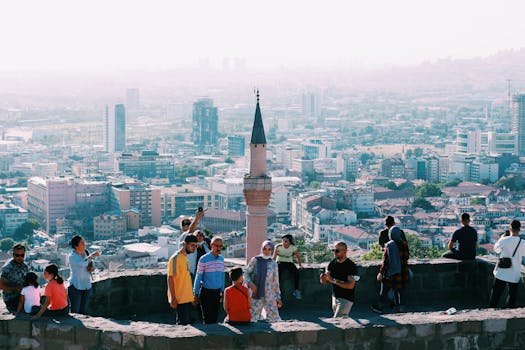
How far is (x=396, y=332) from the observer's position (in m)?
3.84

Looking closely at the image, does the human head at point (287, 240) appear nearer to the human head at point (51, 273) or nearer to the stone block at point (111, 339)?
the human head at point (51, 273)

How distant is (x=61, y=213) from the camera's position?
7712cm

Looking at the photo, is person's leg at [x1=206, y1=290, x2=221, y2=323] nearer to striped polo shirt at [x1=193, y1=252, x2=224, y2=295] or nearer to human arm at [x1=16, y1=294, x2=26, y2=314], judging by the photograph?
striped polo shirt at [x1=193, y1=252, x2=224, y2=295]

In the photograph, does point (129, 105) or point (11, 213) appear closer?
point (11, 213)

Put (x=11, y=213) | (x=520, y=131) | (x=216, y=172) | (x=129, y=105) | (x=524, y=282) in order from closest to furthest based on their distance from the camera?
(x=524, y=282)
(x=11, y=213)
(x=216, y=172)
(x=520, y=131)
(x=129, y=105)

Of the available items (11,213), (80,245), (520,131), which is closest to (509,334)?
(80,245)

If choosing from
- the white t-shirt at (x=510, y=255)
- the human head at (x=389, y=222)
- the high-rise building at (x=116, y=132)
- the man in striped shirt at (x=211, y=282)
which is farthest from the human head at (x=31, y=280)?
the high-rise building at (x=116, y=132)

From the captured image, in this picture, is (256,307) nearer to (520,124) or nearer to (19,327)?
(19,327)

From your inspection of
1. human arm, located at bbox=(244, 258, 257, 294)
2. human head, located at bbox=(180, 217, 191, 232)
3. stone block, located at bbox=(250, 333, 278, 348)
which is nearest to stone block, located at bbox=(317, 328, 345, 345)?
stone block, located at bbox=(250, 333, 278, 348)

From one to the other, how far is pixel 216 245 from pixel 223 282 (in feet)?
0.54

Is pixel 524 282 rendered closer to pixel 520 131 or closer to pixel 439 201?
pixel 439 201

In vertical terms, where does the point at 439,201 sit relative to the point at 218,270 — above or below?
below

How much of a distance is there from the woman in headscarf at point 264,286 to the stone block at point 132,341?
0.96 m

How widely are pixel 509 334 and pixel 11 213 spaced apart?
68.1 metres
